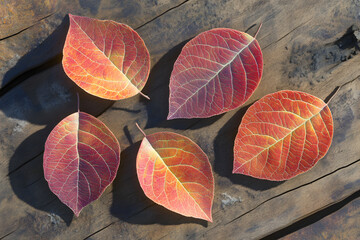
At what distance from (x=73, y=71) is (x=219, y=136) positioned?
0.54 metres

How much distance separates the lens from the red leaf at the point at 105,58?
1.04 metres

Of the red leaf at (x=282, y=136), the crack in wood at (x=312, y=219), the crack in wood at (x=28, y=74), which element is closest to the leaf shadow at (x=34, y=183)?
the crack in wood at (x=28, y=74)

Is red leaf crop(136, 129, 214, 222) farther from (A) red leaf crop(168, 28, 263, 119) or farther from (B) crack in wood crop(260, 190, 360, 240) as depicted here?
(B) crack in wood crop(260, 190, 360, 240)

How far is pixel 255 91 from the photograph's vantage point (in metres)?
1.15

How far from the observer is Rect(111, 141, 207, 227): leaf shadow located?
1168mm

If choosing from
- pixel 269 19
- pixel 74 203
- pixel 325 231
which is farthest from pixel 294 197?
pixel 74 203

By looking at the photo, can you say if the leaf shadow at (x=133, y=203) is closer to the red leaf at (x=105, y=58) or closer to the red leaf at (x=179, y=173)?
the red leaf at (x=179, y=173)

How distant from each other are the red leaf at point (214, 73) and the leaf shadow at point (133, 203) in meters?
0.25

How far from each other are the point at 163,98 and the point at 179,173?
269 millimetres

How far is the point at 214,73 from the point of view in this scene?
1.08m

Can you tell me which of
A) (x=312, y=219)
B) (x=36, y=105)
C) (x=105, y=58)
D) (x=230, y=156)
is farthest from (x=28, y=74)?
(x=312, y=219)

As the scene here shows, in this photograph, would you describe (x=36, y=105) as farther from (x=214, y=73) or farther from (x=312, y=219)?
(x=312, y=219)

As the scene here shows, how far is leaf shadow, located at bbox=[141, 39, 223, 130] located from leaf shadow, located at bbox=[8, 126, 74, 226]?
370 mm

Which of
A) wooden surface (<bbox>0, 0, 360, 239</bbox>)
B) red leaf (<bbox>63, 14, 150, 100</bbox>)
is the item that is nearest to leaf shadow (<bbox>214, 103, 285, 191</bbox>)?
wooden surface (<bbox>0, 0, 360, 239</bbox>)
